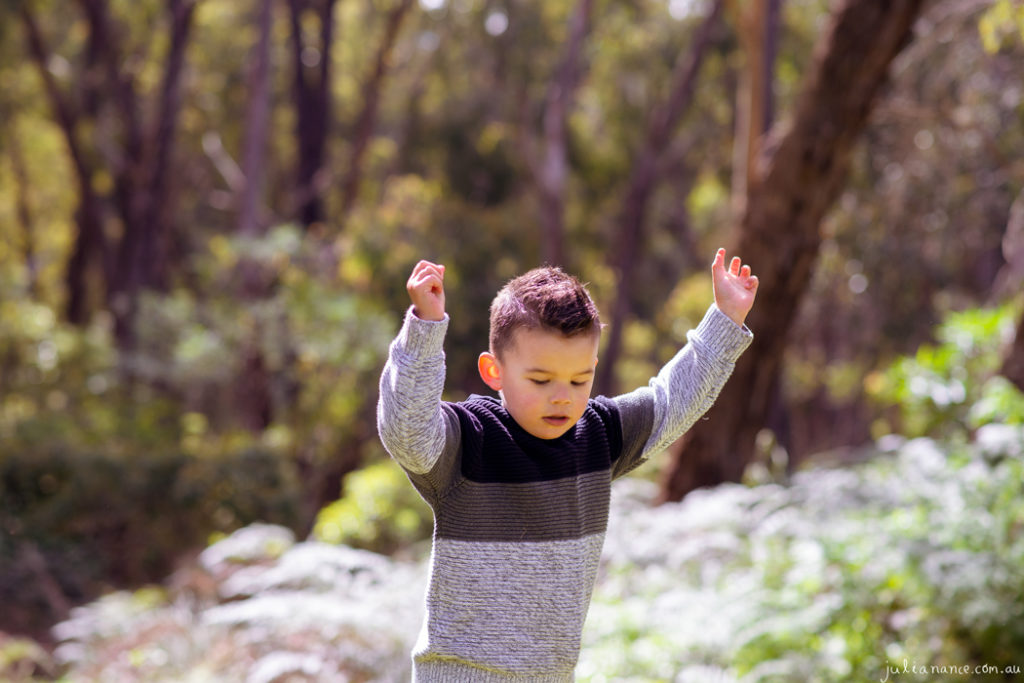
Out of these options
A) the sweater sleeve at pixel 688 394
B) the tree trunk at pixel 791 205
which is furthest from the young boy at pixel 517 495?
the tree trunk at pixel 791 205

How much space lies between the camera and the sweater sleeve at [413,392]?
76.4 inches

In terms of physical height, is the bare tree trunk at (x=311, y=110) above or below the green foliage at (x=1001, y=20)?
above

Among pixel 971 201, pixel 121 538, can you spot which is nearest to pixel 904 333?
Answer: pixel 971 201

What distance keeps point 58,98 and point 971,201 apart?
40.1 ft

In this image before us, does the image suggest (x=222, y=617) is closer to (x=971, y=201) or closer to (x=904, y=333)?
(x=971, y=201)

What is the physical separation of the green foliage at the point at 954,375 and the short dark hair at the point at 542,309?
14.2ft

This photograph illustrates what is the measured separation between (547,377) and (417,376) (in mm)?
263

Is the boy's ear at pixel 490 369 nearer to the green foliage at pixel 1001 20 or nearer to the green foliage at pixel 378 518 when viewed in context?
the green foliage at pixel 1001 20

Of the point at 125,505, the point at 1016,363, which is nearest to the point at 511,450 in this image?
the point at 1016,363

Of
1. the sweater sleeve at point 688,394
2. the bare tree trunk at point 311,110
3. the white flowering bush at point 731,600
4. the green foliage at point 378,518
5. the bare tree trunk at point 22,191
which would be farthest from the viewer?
the bare tree trunk at point 22,191

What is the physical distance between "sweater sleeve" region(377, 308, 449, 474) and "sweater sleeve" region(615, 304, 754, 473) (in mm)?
538

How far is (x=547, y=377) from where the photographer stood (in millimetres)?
2070

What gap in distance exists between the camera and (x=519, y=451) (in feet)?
7.04

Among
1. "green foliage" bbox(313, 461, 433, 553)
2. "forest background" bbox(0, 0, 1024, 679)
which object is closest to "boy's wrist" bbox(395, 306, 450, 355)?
"forest background" bbox(0, 0, 1024, 679)
